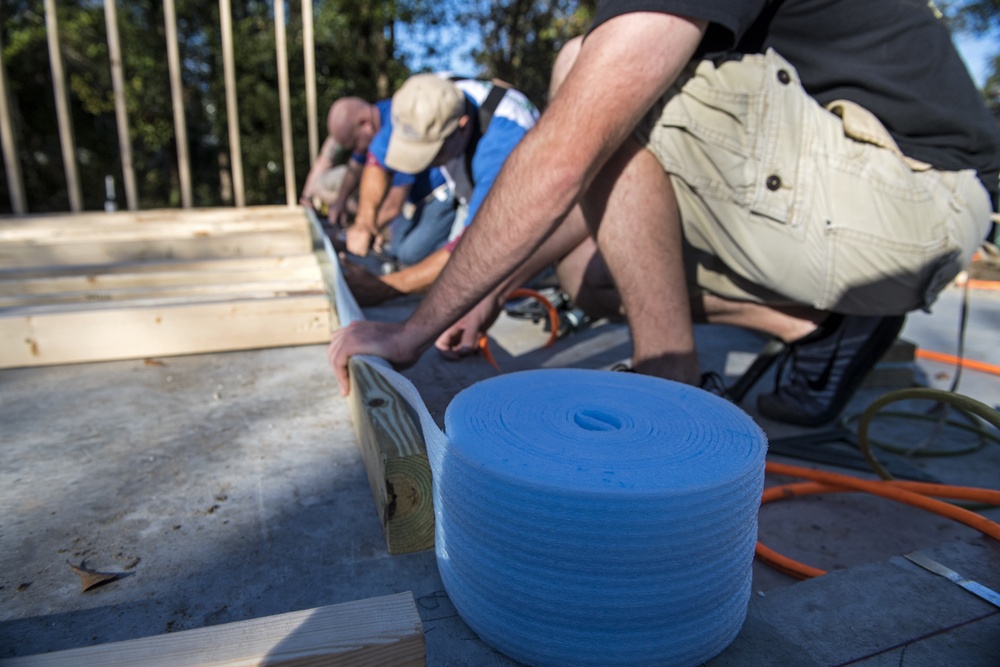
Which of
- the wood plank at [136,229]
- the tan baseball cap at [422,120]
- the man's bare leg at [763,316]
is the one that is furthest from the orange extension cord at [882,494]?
the wood plank at [136,229]

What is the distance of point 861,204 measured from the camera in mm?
1413

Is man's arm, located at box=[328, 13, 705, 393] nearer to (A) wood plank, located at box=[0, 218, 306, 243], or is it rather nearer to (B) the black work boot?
(B) the black work boot

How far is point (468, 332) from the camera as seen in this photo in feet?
6.02

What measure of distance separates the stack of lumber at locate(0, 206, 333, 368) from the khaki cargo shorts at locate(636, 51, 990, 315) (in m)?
1.27

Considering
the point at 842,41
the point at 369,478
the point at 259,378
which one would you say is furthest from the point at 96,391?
the point at 842,41

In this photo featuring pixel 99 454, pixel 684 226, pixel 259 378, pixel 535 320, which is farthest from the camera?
pixel 535 320

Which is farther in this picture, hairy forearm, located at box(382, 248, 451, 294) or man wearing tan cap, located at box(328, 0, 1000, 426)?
hairy forearm, located at box(382, 248, 451, 294)

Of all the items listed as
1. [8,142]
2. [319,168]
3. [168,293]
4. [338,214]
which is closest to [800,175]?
[168,293]

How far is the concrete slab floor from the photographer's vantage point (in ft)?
2.67

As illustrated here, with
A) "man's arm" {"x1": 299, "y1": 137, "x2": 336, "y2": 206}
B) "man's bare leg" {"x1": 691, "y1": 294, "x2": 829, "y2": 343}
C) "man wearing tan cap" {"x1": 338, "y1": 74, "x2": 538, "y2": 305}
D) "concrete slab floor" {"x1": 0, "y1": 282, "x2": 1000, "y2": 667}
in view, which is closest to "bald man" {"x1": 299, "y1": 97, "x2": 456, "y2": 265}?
"man's arm" {"x1": 299, "y1": 137, "x2": 336, "y2": 206}

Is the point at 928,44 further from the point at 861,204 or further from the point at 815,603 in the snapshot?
the point at 815,603

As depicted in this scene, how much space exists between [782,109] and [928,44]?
1.37ft

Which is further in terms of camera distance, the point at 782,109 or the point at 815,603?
the point at 782,109

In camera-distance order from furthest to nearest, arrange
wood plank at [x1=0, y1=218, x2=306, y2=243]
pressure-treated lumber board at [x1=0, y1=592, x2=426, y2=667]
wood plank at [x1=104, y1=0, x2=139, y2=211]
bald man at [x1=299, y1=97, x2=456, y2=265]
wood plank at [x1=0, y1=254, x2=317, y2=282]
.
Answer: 1. bald man at [x1=299, y1=97, x2=456, y2=265]
2. wood plank at [x1=104, y1=0, x2=139, y2=211]
3. wood plank at [x1=0, y1=218, x2=306, y2=243]
4. wood plank at [x1=0, y1=254, x2=317, y2=282]
5. pressure-treated lumber board at [x1=0, y1=592, x2=426, y2=667]
